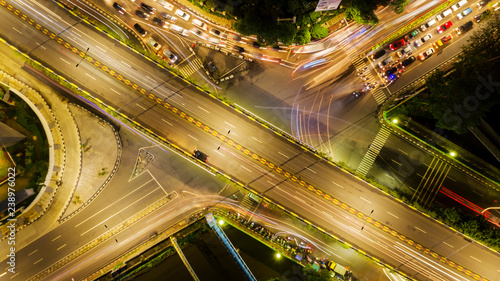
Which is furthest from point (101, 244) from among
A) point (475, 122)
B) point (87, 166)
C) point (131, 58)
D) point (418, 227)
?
point (475, 122)

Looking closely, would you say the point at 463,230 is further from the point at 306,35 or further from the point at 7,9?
the point at 7,9

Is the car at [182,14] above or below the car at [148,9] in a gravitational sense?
below

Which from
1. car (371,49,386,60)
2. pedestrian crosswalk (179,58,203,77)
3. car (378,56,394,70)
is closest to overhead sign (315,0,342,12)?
car (371,49,386,60)

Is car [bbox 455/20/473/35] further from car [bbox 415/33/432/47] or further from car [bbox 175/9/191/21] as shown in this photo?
car [bbox 175/9/191/21]

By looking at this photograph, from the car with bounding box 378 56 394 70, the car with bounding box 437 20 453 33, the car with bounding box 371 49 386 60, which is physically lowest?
the car with bounding box 437 20 453 33

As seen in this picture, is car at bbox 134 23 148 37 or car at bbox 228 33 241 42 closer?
car at bbox 134 23 148 37

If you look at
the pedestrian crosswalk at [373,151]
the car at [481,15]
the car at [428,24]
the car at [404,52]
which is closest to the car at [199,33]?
the car at [404,52]

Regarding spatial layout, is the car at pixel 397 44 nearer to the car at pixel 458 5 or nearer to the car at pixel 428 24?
the car at pixel 428 24
